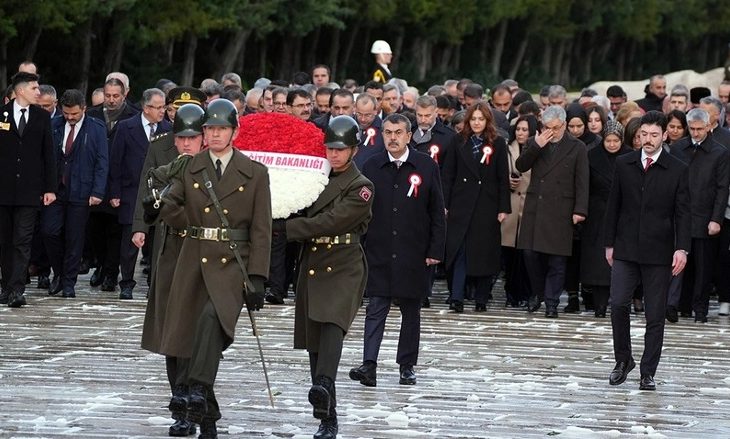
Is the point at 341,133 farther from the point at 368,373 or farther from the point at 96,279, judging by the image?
the point at 96,279

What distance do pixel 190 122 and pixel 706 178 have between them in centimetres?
855

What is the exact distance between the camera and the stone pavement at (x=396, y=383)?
11867mm

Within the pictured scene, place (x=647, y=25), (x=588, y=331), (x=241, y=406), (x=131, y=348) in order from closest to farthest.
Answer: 1. (x=241, y=406)
2. (x=131, y=348)
3. (x=588, y=331)
4. (x=647, y=25)

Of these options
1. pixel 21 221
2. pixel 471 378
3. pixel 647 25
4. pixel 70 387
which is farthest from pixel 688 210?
pixel 647 25

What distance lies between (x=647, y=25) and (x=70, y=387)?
7567 cm

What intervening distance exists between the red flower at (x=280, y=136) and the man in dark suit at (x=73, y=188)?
289 inches

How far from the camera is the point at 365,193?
1195 cm

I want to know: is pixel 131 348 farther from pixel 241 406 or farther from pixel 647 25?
pixel 647 25

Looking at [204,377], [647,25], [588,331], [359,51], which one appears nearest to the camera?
[204,377]

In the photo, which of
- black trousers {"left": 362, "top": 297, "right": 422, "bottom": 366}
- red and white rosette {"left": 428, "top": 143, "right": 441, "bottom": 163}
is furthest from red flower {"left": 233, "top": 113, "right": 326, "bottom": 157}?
red and white rosette {"left": 428, "top": 143, "right": 441, "bottom": 163}

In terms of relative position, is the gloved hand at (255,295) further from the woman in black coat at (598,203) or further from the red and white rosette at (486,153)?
the woman in black coat at (598,203)

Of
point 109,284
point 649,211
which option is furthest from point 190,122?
point 109,284

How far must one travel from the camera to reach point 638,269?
14.2 m

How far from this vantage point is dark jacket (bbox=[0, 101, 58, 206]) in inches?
715
